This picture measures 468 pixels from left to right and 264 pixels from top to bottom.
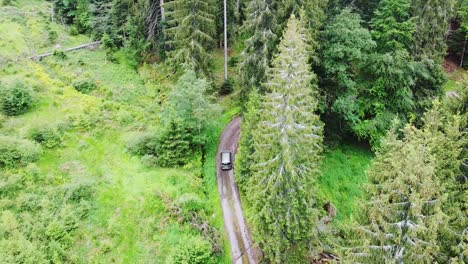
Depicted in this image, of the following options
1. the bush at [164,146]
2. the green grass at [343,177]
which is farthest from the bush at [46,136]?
the green grass at [343,177]

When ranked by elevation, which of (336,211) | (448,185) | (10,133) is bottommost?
(336,211)

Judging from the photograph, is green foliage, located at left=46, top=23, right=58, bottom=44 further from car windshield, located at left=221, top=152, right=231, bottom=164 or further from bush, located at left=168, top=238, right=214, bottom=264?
bush, located at left=168, top=238, right=214, bottom=264

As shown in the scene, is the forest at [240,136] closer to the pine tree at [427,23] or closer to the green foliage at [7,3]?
the pine tree at [427,23]

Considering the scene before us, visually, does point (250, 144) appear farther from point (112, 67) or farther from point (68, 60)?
point (68, 60)

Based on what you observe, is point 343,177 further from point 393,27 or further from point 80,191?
point 80,191

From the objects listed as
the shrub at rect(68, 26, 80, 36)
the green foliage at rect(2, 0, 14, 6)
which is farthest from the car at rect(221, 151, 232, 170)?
the green foliage at rect(2, 0, 14, 6)

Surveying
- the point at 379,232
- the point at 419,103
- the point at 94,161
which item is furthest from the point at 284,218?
the point at 419,103
